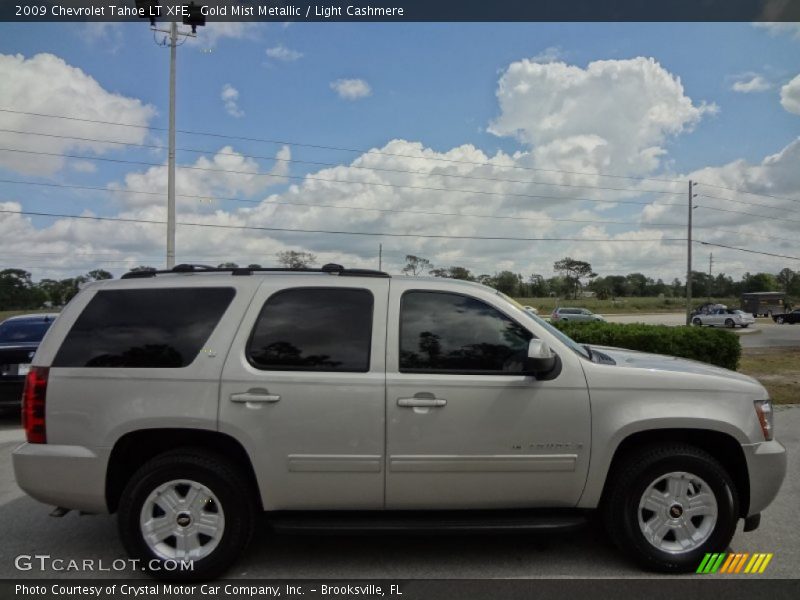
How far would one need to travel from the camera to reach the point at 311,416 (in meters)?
3.54

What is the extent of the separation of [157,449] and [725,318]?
52.9m

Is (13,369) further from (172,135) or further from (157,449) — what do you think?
(172,135)

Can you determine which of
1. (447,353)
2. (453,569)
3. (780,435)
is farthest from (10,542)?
(780,435)

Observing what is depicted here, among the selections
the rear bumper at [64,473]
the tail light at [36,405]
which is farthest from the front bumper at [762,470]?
the tail light at [36,405]

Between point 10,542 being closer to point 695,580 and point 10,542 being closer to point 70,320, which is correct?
point 70,320

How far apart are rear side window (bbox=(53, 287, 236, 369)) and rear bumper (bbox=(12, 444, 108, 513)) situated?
0.53m

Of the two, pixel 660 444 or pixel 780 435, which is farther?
pixel 780 435

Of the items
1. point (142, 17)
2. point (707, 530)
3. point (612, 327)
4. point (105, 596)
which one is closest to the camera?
point (105, 596)

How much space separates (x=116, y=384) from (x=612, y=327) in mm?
10912

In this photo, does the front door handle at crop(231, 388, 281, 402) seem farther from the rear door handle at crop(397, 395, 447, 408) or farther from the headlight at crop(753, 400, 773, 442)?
the headlight at crop(753, 400, 773, 442)

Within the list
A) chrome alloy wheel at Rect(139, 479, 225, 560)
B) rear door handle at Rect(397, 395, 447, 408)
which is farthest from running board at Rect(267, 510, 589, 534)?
rear door handle at Rect(397, 395, 447, 408)

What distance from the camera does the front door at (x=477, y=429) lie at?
11.7 feet

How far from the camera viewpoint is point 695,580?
11.7 feet

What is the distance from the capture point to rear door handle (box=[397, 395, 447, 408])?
11.6 feet
